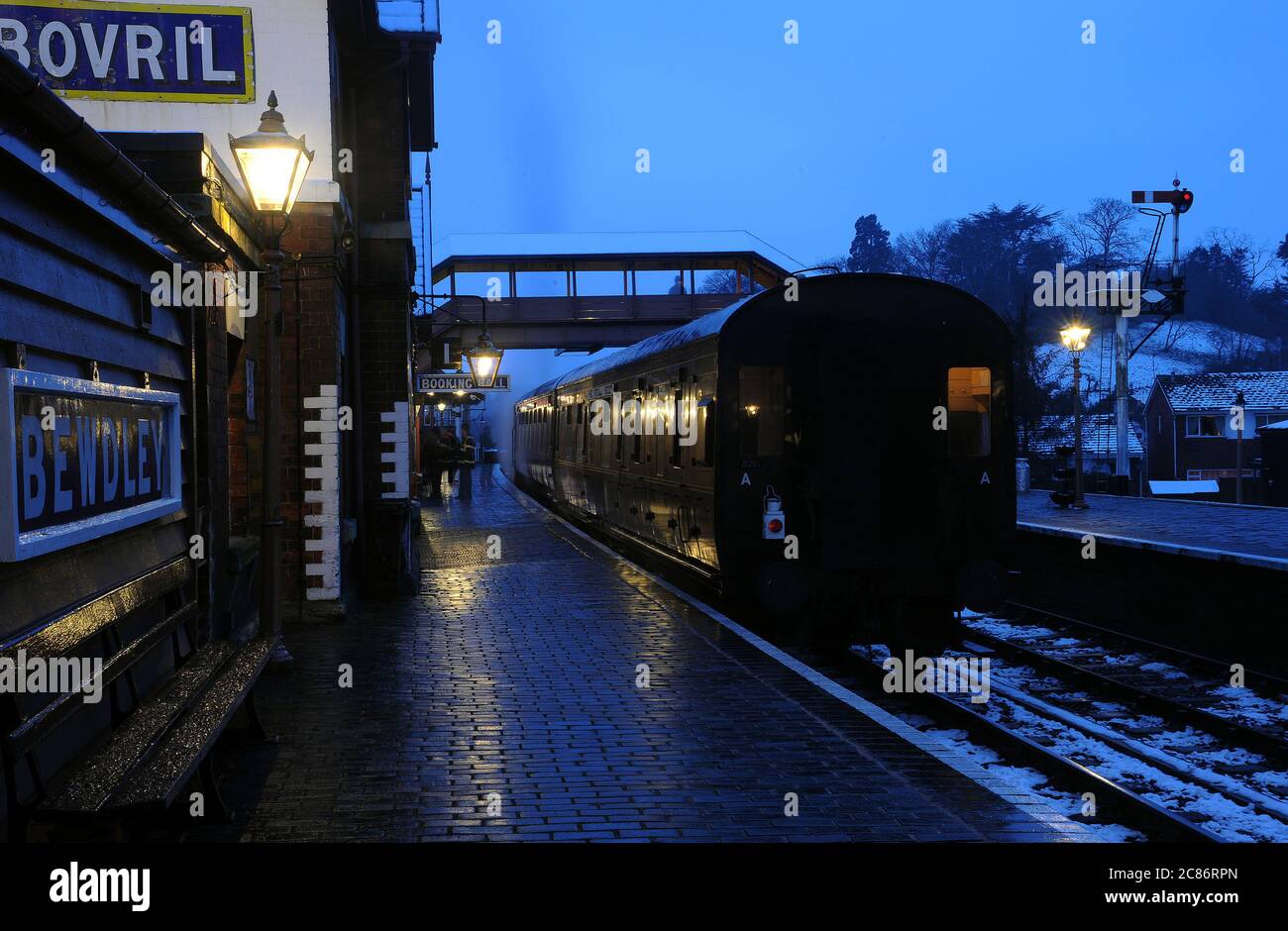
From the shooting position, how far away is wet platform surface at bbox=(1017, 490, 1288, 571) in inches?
588

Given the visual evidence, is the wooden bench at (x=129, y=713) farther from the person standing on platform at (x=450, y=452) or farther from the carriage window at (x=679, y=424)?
the person standing on platform at (x=450, y=452)

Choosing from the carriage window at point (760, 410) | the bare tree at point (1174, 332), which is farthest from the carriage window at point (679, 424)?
the bare tree at point (1174, 332)

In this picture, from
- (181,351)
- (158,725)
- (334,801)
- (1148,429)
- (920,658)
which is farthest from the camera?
(1148,429)

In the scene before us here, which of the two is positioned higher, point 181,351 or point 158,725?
point 181,351

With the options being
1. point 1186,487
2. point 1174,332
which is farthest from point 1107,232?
point 1186,487

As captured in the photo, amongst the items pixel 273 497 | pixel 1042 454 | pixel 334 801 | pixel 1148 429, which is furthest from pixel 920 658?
pixel 1148 429

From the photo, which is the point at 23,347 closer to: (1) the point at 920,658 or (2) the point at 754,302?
(2) the point at 754,302

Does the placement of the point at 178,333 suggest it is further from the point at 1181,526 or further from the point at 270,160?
the point at 1181,526

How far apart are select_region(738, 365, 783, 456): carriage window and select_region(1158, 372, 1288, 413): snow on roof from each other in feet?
161

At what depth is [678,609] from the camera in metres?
12.5

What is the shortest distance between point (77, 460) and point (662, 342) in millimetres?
9964

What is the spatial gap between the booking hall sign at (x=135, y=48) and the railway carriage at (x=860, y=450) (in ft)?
16.9

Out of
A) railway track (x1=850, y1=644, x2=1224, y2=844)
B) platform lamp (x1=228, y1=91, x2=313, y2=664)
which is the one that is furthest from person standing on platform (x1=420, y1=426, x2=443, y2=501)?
platform lamp (x1=228, y1=91, x2=313, y2=664)
